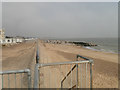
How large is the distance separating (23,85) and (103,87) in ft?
13.5

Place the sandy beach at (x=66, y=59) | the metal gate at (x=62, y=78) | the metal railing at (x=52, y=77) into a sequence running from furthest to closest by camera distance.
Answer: the sandy beach at (x=66, y=59) < the metal gate at (x=62, y=78) < the metal railing at (x=52, y=77)

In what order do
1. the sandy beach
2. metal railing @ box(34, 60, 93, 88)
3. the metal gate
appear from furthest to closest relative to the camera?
1. the sandy beach
2. the metal gate
3. metal railing @ box(34, 60, 93, 88)

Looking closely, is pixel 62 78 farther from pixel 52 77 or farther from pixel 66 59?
pixel 66 59

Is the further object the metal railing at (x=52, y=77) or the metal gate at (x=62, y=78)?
the metal gate at (x=62, y=78)

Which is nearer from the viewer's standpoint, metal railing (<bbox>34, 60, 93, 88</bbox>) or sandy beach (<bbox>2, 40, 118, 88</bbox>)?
→ metal railing (<bbox>34, 60, 93, 88</bbox>)

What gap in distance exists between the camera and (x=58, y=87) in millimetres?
5113

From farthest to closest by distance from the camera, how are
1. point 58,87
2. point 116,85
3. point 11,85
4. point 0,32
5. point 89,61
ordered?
point 0,32
point 116,85
point 11,85
point 58,87
point 89,61

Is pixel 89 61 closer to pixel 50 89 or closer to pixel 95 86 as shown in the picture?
pixel 50 89

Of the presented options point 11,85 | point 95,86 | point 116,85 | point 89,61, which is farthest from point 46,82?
point 116,85

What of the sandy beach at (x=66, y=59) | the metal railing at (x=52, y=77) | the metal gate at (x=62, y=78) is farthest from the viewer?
the sandy beach at (x=66, y=59)

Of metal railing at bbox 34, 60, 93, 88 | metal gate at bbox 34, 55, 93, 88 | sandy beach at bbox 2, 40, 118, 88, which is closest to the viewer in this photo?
metal railing at bbox 34, 60, 93, 88

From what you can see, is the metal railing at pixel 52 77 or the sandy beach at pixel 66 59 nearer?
the metal railing at pixel 52 77

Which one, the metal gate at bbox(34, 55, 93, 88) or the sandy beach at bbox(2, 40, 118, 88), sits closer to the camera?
the metal gate at bbox(34, 55, 93, 88)

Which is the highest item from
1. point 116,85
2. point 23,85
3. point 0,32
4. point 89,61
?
point 0,32
